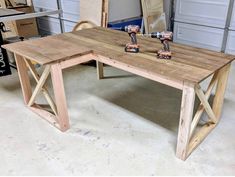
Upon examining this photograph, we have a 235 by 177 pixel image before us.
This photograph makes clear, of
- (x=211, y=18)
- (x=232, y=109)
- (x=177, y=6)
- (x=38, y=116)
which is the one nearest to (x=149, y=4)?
(x=177, y=6)

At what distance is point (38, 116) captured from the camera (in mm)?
2471

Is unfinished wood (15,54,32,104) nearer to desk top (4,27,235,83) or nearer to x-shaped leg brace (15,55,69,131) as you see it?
x-shaped leg brace (15,55,69,131)

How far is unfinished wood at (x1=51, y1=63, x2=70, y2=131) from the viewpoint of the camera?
2.03 meters

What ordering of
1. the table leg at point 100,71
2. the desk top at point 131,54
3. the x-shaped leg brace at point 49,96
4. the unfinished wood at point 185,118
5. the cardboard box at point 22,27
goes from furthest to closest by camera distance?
the cardboard box at point 22,27, the table leg at point 100,71, the x-shaped leg brace at point 49,96, the desk top at point 131,54, the unfinished wood at point 185,118

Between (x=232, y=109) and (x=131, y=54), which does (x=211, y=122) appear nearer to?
(x=232, y=109)

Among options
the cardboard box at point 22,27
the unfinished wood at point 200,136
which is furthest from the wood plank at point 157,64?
the cardboard box at point 22,27

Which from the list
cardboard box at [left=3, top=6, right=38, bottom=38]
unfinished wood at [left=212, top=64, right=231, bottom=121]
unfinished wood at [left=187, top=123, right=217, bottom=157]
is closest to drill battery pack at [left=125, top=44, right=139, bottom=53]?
unfinished wood at [left=212, top=64, right=231, bottom=121]

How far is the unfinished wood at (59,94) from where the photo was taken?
2.03 metres

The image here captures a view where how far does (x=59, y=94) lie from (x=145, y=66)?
817 millimetres

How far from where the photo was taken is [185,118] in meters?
1.72

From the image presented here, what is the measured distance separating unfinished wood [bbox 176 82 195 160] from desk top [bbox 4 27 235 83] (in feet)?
Answer: 0.26

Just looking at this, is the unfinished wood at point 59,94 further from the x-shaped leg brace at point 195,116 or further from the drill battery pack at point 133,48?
the x-shaped leg brace at point 195,116

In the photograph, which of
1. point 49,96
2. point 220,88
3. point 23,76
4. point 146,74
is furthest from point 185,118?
point 23,76

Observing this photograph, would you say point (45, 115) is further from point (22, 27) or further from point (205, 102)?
point (22, 27)
